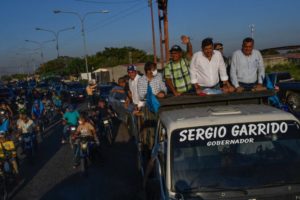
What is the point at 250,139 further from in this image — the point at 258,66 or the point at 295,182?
the point at 258,66

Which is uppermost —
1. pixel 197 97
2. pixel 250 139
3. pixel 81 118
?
pixel 197 97

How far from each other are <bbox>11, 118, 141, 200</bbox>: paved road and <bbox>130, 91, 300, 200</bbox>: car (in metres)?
3.00

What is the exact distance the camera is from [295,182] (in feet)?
13.0

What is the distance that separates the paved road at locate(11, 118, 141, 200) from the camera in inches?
325

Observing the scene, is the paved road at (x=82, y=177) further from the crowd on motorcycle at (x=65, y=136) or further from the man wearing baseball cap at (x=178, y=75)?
the man wearing baseball cap at (x=178, y=75)

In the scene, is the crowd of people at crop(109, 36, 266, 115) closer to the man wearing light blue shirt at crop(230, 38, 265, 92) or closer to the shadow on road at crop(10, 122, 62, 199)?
the man wearing light blue shirt at crop(230, 38, 265, 92)

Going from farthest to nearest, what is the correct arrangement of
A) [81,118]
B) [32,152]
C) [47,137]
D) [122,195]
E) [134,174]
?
[47,137] < [32,152] < [81,118] < [134,174] < [122,195]

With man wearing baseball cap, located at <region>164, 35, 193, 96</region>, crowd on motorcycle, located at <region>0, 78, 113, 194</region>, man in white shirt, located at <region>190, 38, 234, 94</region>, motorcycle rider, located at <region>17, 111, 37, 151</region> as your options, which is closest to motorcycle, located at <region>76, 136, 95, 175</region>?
crowd on motorcycle, located at <region>0, 78, 113, 194</region>

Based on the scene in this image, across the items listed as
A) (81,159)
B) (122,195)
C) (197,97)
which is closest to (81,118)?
(81,159)

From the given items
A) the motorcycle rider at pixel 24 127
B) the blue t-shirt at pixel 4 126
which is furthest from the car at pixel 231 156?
the motorcycle rider at pixel 24 127

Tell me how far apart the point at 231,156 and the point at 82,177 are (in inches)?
243

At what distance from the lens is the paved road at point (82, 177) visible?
825cm

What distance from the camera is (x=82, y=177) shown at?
9664 mm

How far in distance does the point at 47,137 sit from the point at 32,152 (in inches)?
180
